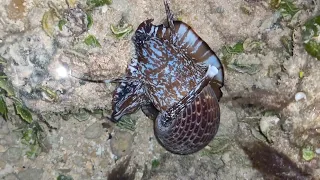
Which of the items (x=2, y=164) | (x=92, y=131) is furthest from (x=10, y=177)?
(x=92, y=131)

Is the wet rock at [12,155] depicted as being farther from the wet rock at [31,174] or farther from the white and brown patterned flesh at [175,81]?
the white and brown patterned flesh at [175,81]

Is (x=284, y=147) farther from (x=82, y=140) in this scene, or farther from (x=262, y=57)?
(x=82, y=140)

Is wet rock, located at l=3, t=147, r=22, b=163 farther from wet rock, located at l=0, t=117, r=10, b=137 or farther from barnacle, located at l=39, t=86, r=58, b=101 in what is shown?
barnacle, located at l=39, t=86, r=58, b=101

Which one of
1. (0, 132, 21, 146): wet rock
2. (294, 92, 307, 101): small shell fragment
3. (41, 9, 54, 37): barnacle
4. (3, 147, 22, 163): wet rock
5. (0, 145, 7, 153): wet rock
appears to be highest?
(41, 9, 54, 37): barnacle

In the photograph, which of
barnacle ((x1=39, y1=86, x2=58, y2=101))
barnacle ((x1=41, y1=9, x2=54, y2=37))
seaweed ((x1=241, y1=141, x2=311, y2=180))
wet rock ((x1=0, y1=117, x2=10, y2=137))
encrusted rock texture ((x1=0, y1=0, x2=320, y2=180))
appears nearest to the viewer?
barnacle ((x1=41, y1=9, x2=54, y2=37))

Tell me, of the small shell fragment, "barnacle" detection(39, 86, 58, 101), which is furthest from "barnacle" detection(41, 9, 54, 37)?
the small shell fragment

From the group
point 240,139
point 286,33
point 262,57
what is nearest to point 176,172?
point 240,139
